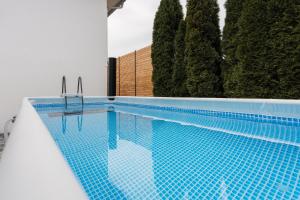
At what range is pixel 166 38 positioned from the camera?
687 centimetres

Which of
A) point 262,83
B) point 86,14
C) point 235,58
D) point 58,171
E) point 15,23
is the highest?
point 86,14

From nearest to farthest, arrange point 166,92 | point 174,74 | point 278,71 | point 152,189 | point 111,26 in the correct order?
point 152,189, point 278,71, point 174,74, point 166,92, point 111,26

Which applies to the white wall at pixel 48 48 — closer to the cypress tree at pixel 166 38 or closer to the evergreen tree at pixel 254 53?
the cypress tree at pixel 166 38

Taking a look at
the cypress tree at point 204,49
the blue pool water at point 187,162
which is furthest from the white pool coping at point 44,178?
the cypress tree at point 204,49

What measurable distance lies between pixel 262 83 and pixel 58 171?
4400 millimetres

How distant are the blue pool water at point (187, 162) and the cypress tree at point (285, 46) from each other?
4.01 ft

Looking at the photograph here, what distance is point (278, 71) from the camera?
385 centimetres

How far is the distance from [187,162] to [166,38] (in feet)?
18.8

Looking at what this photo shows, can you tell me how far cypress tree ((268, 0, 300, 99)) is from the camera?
364cm

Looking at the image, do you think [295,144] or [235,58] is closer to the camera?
[295,144]

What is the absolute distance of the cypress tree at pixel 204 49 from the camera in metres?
5.57

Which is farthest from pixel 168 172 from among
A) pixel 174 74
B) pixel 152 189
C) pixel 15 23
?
pixel 15 23

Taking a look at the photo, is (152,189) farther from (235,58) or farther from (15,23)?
(15,23)

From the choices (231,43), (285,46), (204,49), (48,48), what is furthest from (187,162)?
(48,48)
